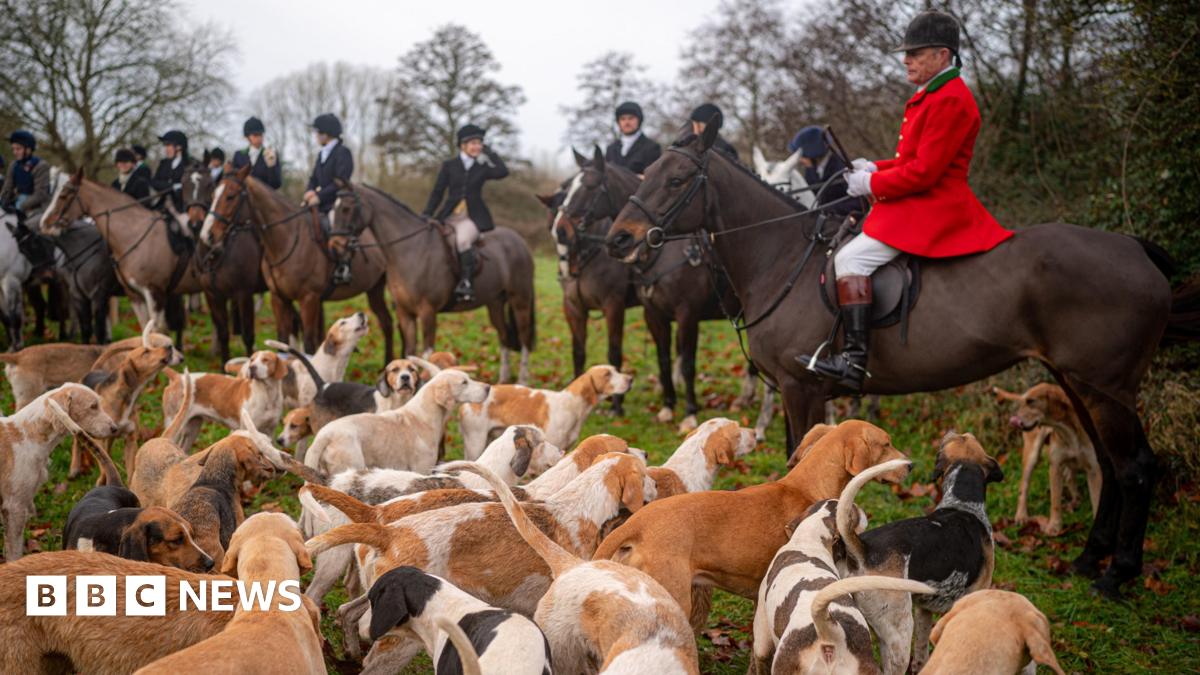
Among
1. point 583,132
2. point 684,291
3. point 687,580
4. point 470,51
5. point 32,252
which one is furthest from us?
point 470,51

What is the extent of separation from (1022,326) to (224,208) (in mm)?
9128

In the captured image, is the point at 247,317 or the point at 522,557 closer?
the point at 522,557

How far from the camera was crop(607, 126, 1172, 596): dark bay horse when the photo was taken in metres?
5.56

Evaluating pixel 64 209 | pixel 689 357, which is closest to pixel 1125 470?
pixel 689 357

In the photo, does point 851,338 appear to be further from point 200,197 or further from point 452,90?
point 452,90

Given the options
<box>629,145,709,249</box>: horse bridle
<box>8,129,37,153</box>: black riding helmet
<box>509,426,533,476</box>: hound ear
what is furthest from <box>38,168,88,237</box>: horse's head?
<box>509,426,533,476</box>: hound ear

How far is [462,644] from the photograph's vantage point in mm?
2789

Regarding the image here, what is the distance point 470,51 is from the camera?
40.6m

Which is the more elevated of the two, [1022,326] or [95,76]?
[95,76]

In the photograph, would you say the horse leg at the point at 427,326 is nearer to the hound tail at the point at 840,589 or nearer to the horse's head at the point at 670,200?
the horse's head at the point at 670,200

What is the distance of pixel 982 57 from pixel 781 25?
12326 mm

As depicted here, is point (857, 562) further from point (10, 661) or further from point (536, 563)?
point (10, 661)

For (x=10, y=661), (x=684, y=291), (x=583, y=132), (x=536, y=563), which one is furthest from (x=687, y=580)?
(x=583, y=132)

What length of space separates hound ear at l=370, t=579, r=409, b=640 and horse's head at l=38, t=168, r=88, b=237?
1073 cm
